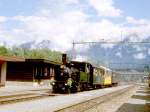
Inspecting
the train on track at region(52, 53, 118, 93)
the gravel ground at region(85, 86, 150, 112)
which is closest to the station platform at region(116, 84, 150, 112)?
the gravel ground at region(85, 86, 150, 112)

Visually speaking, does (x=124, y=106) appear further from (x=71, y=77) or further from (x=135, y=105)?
(x=71, y=77)

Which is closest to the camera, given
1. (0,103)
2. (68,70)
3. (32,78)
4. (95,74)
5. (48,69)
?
(0,103)

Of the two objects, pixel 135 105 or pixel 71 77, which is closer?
pixel 135 105

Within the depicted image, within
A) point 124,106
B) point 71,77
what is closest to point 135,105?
point 124,106

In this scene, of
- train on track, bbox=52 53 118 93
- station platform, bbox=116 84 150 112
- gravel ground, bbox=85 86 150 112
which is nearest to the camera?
gravel ground, bbox=85 86 150 112

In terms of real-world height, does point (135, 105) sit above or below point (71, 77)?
below

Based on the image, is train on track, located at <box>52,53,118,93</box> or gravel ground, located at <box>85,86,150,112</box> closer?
gravel ground, located at <box>85,86,150,112</box>

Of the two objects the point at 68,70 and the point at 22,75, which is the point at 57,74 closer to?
the point at 68,70

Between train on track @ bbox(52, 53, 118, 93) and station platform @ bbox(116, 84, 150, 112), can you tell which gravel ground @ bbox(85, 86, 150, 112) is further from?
train on track @ bbox(52, 53, 118, 93)

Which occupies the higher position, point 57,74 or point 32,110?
point 57,74

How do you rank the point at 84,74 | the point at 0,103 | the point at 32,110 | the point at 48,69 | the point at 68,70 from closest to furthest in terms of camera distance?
the point at 32,110
the point at 0,103
the point at 68,70
the point at 84,74
the point at 48,69

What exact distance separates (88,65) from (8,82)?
17.7m

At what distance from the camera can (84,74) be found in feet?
123

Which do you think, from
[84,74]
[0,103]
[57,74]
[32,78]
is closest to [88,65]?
[84,74]
